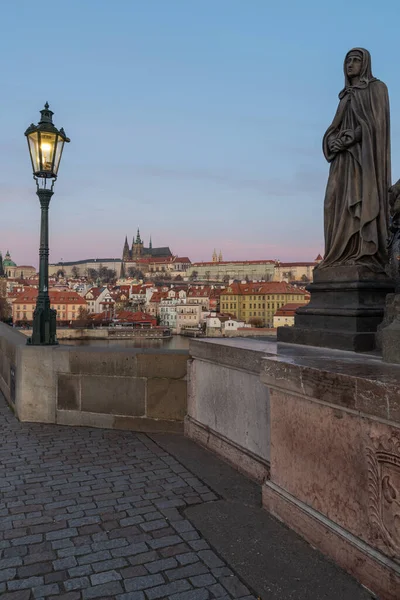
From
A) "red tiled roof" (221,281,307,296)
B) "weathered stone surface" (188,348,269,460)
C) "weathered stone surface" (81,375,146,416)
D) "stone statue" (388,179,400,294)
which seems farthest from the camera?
"red tiled roof" (221,281,307,296)

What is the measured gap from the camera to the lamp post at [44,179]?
20.3 feet

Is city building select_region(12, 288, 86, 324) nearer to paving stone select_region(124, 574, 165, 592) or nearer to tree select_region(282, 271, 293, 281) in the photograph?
tree select_region(282, 271, 293, 281)

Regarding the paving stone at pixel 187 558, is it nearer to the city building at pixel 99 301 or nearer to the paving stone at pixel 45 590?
the paving stone at pixel 45 590

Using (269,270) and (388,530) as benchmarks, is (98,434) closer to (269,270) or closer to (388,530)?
(388,530)

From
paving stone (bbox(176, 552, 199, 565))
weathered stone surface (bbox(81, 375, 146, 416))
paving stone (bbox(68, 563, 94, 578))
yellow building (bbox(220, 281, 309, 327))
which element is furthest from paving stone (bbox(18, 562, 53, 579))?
yellow building (bbox(220, 281, 309, 327))

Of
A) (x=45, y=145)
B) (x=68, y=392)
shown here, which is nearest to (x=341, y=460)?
(x=68, y=392)

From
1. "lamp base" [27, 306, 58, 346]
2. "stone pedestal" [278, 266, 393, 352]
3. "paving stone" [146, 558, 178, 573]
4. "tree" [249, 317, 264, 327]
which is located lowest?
"tree" [249, 317, 264, 327]

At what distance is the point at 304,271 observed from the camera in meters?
156

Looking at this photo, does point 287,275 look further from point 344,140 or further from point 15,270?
point 344,140

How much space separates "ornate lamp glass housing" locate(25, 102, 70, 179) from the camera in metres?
6.20

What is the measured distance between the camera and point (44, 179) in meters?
6.50

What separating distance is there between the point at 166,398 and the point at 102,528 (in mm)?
2329

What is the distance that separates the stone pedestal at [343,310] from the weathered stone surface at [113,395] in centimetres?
183

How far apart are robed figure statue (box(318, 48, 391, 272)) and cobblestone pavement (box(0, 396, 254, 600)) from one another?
95.5 inches
